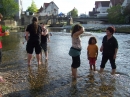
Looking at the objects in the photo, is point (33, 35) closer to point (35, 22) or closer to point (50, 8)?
point (35, 22)

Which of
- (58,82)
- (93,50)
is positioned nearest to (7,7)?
(93,50)

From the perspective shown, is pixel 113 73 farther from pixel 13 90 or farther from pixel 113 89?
pixel 13 90

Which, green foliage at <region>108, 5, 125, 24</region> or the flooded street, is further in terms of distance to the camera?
green foliage at <region>108, 5, 125, 24</region>

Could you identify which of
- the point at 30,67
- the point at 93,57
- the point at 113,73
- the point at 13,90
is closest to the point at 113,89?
the point at 113,73

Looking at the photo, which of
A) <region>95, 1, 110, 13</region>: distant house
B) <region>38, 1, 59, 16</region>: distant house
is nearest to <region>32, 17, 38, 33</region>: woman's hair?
<region>38, 1, 59, 16</region>: distant house

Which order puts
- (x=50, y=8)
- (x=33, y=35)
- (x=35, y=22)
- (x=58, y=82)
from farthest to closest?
(x=50, y=8) → (x=33, y=35) → (x=35, y=22) → (x=58, y=82)

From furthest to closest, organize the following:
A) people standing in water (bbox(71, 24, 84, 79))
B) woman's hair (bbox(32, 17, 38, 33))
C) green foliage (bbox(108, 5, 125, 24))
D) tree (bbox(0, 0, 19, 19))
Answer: green foliage (bbox(108, 5, 125, 24)) → tree (bbox(0, 0, 19, 19)) → woman's hair (bbox(32, 17, 38, 33)) → people standing in water (bbox(71, 24, 84, 79))

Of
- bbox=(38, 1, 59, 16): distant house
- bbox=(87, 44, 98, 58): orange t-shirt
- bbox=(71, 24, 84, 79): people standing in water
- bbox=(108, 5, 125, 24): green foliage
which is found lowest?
bbox=(87, 44, 98, 58): orange t-shirt

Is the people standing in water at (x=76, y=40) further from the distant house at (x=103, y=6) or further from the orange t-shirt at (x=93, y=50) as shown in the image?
the distant house at (x=103, y=6)

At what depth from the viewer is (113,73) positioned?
805 cm

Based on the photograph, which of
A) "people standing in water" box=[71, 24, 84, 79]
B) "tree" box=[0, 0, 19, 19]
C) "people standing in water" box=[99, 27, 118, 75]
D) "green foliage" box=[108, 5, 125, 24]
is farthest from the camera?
"green foliage" box=[108, 5, 125, 24]

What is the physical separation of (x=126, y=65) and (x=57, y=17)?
82.4 metres

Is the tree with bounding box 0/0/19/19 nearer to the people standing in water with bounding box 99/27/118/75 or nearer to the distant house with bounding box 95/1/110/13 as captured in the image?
the people standing in water with bounding box 99/27/118/75

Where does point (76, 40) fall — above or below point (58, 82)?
above
